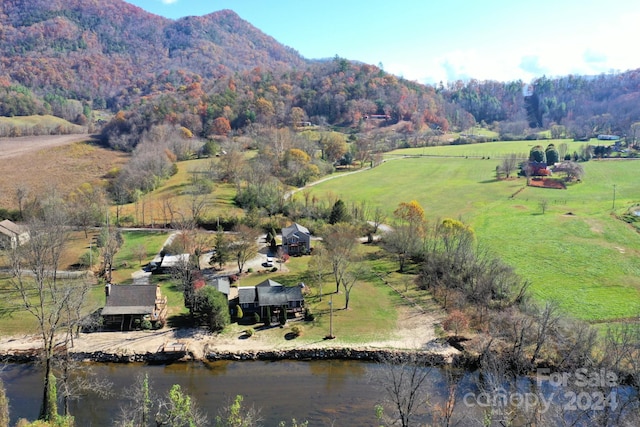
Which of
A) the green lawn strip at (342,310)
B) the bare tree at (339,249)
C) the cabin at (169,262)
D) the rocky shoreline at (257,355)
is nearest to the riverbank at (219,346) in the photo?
the rocky shoreline at (257,355)

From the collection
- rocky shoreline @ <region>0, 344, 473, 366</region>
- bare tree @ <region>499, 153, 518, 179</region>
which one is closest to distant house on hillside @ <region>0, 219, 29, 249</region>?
rocky shoreline @ <region>0, 344, 473, 366</region>

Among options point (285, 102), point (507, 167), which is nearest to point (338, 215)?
point (507, 167)

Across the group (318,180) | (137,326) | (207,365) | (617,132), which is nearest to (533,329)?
(207,365)

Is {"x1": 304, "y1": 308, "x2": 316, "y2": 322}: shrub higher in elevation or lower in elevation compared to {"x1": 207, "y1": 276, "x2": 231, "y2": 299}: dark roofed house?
lower

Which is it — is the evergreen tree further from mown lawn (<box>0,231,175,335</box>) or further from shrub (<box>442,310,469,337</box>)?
shrub (<box>442,310,469,337</box>)

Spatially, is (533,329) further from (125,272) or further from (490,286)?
(125,272)

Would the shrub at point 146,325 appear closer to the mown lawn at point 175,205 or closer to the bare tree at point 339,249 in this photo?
the bare tree at point 339,249

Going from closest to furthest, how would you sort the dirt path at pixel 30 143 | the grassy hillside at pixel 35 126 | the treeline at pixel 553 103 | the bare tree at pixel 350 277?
the bare tree at pixel 350 277, the dirt path at pixel 30 143, the grassy hillside at pixel 35 126, the treeline at pixel 553 103
